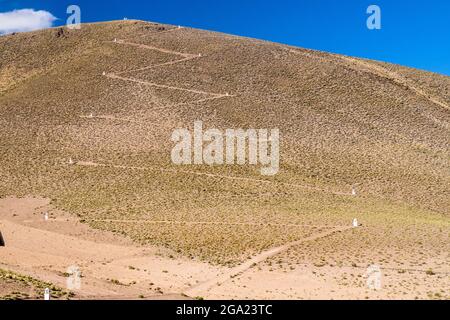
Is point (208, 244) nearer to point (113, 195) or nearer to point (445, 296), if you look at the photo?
point (445, 296)

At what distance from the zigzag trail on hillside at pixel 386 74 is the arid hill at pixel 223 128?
0.39 meters

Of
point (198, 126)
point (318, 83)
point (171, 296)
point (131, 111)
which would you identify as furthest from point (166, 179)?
point (318, 83)

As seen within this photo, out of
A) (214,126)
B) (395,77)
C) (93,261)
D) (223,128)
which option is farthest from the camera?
(395,77)

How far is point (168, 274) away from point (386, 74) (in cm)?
6741

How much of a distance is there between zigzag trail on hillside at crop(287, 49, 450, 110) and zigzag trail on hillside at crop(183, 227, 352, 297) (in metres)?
52.1

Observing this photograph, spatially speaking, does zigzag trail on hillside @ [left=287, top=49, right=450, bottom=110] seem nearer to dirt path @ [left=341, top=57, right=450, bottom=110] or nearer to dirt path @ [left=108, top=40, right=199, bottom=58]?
dirt path @ [left=341, top=57, right=450, bottom=110]

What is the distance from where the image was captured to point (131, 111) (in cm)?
6372

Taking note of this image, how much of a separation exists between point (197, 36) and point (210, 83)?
66.3 feet

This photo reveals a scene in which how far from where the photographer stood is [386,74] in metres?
80.8

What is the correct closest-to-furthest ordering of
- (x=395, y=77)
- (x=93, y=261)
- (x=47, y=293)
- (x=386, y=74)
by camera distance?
(x=47, y=293) < (x=93, y=261) < (x=395, y=77) < (x=386, y=74)

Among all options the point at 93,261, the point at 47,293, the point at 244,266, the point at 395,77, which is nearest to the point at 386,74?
the point at 395,77

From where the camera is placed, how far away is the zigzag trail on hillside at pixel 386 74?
7512cm

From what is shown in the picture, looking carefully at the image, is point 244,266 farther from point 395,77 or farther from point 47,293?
point 395,77

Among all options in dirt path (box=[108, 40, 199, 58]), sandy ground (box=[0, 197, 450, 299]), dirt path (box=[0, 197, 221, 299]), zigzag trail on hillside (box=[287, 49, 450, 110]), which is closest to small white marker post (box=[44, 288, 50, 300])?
dirt path (box=[0, 197, 221, 299])
